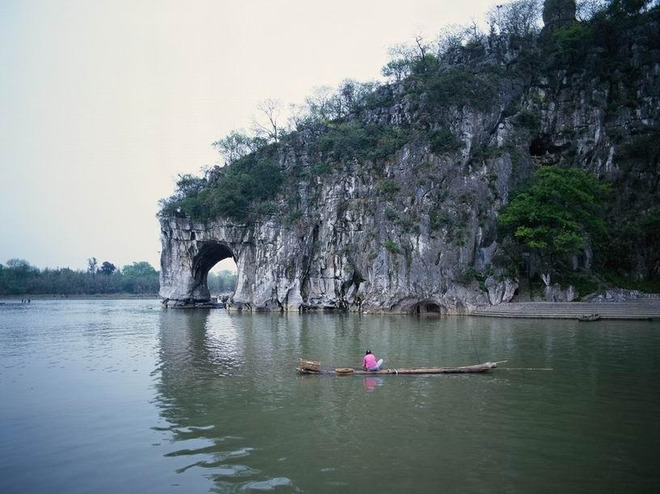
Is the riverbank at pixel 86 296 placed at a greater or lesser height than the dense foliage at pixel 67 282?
lesser

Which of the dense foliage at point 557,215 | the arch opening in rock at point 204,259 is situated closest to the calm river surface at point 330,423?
the dense foliage at point 557,215

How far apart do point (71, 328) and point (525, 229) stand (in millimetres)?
34898

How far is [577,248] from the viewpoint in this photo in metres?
37.6

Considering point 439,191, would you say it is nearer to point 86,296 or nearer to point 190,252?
point 190,252

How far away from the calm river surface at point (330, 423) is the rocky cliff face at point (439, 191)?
77.2ft

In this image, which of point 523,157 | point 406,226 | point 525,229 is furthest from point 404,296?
point 523,157

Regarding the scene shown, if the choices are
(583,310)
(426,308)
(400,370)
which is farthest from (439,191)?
(400,370)

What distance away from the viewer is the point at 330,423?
9.98 meters

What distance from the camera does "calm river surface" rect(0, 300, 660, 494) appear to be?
7.16 m

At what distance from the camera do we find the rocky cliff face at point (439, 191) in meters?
43.1

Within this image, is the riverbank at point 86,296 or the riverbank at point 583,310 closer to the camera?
the riverbank at point 583,310

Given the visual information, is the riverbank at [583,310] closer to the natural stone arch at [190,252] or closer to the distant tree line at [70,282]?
the natural stone arch at [190,252]

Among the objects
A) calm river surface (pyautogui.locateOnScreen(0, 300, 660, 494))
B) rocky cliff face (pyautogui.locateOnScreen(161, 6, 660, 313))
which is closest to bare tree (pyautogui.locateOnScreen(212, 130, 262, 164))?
rocky cliff face (pyautogui.locateOnScreen(161, 6, 660, 313))

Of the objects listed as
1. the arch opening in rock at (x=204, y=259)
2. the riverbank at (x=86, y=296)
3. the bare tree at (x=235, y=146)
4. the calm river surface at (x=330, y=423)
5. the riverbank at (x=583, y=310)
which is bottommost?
the riverbank at (x=86, y=296)
